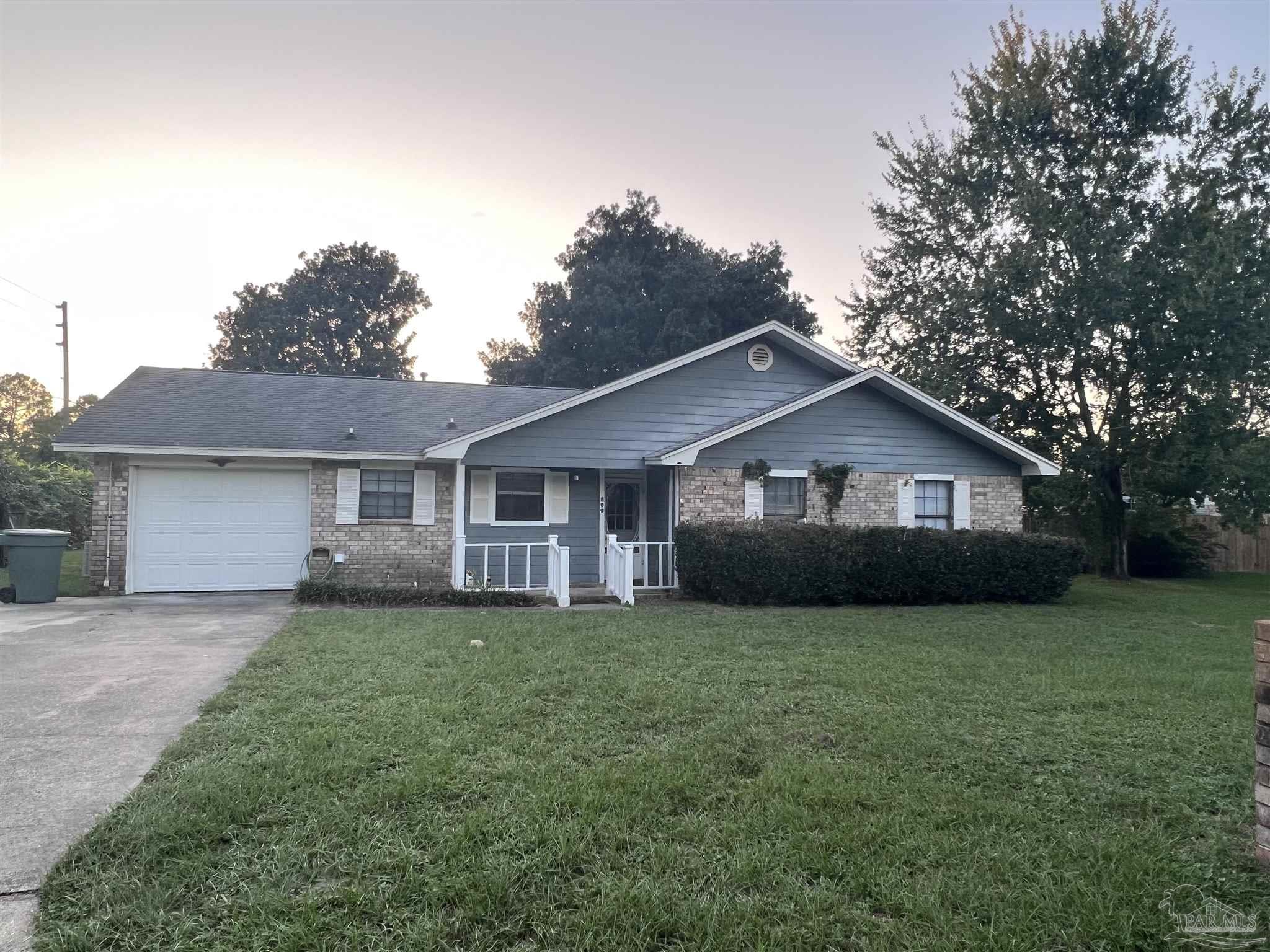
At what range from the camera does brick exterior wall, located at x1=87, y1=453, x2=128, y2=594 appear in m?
12.2

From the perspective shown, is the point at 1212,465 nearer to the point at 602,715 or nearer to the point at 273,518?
the point at 602,715

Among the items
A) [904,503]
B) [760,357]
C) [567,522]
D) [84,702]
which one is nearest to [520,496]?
[567,522]

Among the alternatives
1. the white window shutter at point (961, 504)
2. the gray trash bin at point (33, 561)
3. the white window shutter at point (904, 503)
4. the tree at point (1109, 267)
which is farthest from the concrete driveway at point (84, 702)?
the tree at point (1109, 267)

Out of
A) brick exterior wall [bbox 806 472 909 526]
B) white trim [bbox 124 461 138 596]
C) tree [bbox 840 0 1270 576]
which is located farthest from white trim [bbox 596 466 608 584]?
tree [bbox 840 0 1270 576]

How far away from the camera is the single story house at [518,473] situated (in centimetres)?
1252

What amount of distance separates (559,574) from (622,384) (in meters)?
3.84

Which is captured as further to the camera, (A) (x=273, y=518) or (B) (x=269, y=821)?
(A) (x=273, y=518)

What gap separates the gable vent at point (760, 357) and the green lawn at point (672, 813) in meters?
8.83

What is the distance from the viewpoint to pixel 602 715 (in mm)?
5035

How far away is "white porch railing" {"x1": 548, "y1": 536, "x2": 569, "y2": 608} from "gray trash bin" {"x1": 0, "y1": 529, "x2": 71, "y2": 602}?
702cm

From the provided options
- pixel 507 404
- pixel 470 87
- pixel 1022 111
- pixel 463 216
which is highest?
pixel 1022 111

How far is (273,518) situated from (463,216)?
642cm

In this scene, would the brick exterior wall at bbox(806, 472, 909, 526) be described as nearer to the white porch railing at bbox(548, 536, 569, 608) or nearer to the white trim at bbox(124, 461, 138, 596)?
the white porch railing at bbox(548, 536, 569, 608)

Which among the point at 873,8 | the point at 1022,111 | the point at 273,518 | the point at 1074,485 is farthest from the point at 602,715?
the point at 1022,111
